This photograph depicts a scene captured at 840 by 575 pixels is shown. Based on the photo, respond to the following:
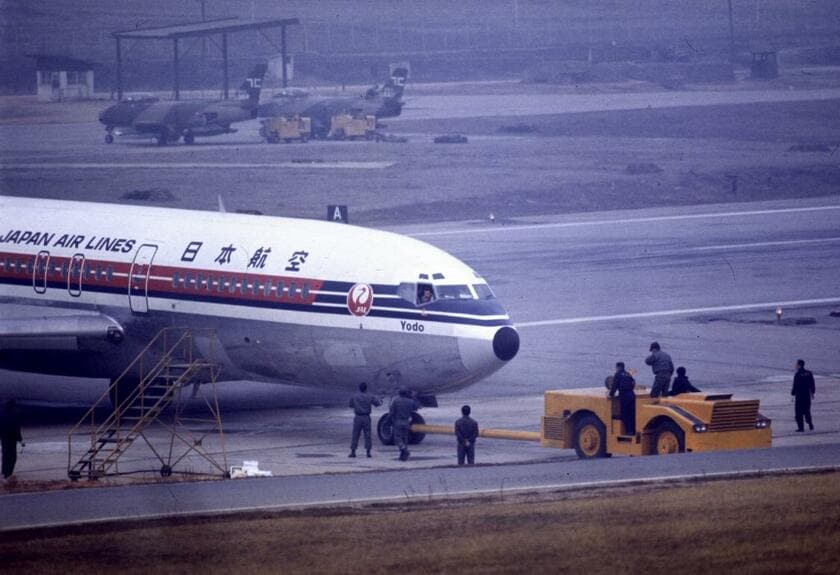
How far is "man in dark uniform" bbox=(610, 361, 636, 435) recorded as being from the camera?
33.5 meters

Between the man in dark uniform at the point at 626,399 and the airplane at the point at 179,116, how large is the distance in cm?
7414

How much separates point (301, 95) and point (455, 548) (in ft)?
311

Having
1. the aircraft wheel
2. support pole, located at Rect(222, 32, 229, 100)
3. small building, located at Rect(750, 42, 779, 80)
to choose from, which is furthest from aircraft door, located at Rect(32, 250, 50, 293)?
small building, located at Rect(750, 42, 779, 80)

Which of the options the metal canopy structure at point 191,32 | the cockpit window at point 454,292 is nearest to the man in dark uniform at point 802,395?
the cockpit window at point 454,292

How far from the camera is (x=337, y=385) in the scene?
1492 inches

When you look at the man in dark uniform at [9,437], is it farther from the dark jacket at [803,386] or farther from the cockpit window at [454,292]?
the dark jacket at [803,386]

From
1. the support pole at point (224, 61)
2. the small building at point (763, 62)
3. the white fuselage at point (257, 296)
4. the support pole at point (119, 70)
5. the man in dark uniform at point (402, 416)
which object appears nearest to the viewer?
the man in dark uniform at point (402, 416)

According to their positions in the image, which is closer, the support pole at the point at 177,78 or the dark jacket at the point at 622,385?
the dark jacket at the point at 622,385

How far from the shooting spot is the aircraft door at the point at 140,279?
1580 inches

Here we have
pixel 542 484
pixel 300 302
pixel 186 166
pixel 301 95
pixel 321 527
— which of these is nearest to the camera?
pixel 321 527

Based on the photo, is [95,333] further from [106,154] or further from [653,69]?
[653,69]

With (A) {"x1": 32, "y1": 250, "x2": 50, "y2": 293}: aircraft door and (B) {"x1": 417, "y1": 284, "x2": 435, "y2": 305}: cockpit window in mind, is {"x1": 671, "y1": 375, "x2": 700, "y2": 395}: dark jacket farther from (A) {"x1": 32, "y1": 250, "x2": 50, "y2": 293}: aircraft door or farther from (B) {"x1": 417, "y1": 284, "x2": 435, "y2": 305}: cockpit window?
A: (A) {"x1": 32, "y1": 250, "x2": 50, "y2": 293}: aircraft door

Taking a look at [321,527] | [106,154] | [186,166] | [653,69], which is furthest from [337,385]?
[653,69]

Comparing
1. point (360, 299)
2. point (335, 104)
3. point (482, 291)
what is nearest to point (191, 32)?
point (335, 104)
